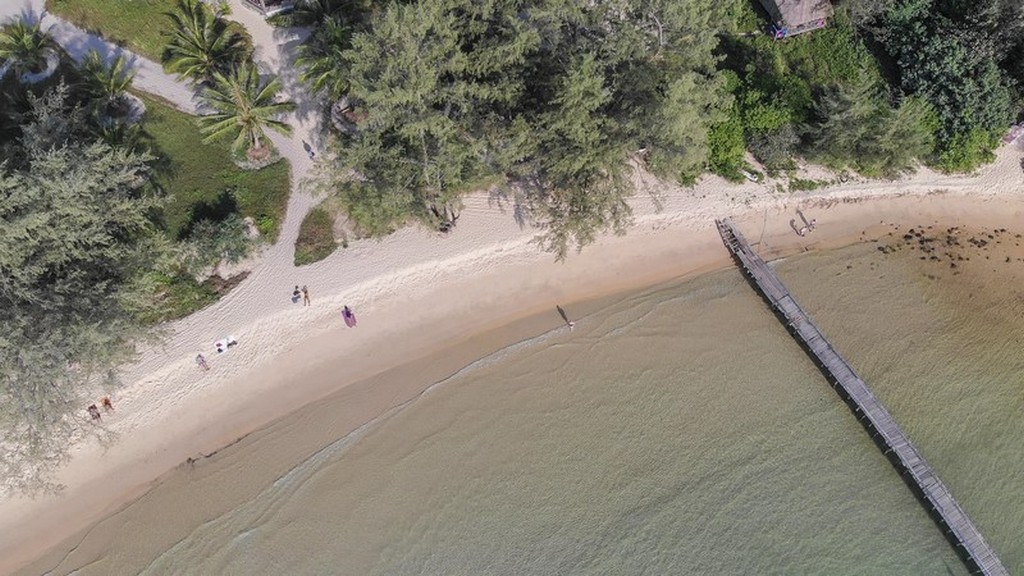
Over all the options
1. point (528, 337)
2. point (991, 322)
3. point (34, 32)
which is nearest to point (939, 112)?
point (991, 322)

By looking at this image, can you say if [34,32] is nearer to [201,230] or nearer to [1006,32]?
[201,230]

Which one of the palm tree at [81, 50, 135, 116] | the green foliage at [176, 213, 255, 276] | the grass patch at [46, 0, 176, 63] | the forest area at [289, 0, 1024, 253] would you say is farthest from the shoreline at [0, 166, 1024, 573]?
the grass patch at [46, 0, 176, 63]

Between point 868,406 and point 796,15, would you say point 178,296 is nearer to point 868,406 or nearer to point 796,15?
point 868,406

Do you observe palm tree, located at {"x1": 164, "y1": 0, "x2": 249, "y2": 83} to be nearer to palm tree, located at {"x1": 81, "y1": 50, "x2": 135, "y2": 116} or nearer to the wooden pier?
palm tree, located at {"x1": 81, "y1": 50, "x2": 135, "y2": 116}

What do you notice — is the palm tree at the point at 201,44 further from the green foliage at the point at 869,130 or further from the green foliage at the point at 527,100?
the green foliage at the point at 869,130

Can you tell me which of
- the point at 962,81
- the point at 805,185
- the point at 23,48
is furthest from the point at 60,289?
the point at 962,81

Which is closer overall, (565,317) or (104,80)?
(104,80)

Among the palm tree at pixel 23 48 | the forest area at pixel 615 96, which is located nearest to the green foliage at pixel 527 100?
the forest area at pixel 615 96
